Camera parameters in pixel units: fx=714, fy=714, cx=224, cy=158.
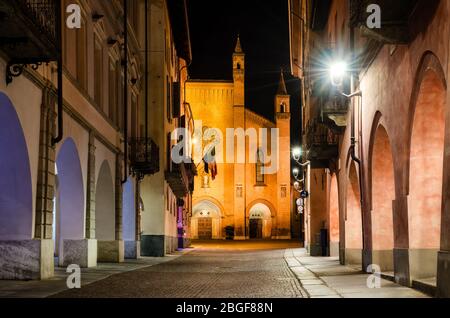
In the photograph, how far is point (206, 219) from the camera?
230ft

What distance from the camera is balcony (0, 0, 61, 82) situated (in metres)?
10.6

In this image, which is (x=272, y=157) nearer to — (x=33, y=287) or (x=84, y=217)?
(x=84, y=217)

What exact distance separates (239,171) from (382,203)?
53.0 m

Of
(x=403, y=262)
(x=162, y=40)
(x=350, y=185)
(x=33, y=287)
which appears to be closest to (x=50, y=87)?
(x=33, y=287)

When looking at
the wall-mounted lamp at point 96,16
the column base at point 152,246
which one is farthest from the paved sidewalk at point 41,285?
the column base at point 152,246

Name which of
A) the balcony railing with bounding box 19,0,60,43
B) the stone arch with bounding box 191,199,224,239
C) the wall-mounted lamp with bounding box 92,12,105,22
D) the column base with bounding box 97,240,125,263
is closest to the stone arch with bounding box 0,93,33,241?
the balcony railing with bounding box 19,0,60,43

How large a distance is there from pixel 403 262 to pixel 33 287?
21.5 feet

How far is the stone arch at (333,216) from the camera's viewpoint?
26.2m

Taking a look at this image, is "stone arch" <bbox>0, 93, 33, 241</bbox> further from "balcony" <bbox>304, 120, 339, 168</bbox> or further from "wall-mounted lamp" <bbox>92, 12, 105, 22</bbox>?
"balcony" <bbox>304, 120, 339, 168</bbox>

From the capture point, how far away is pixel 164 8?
111 ft

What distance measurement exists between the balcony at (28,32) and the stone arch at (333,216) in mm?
14816

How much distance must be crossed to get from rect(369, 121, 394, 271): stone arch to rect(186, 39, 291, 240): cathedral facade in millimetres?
52158

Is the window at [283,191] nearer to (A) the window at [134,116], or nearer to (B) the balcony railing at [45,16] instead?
(A) the window at [134,116]

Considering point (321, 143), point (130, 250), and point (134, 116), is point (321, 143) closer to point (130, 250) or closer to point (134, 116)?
point (134, 116)
